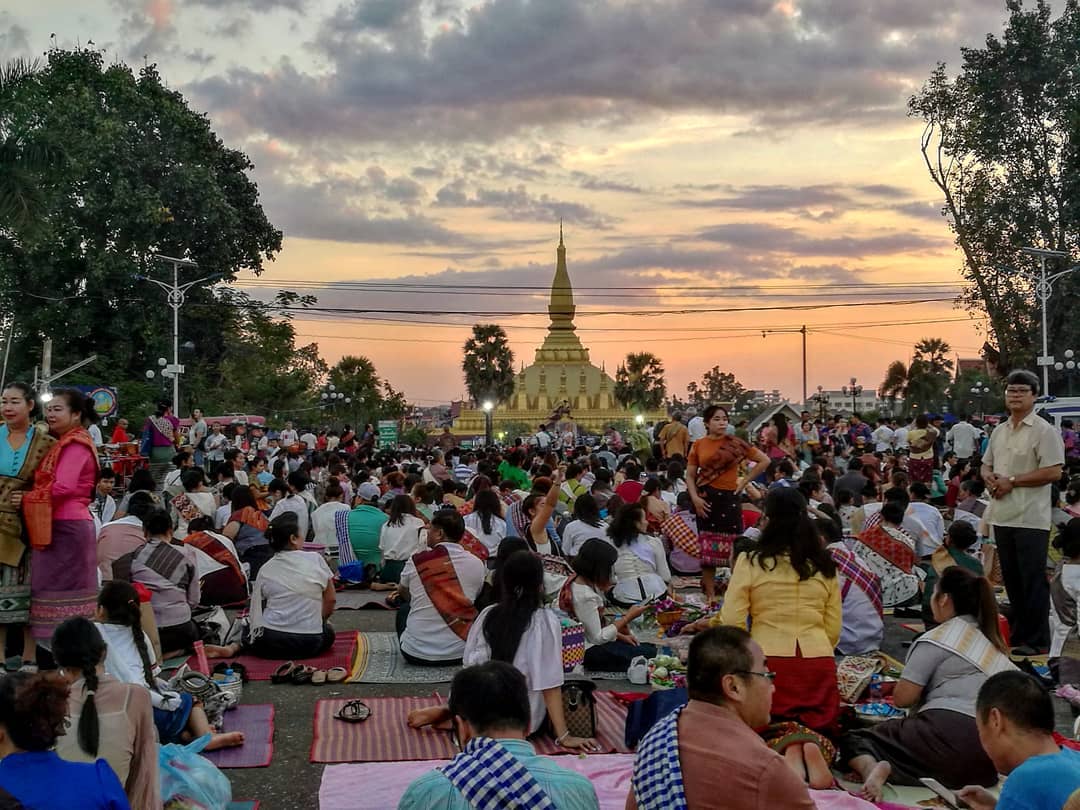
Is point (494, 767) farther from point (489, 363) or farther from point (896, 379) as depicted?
point (896, 379)

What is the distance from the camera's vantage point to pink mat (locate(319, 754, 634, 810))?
5.46 meters

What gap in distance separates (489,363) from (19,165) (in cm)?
4027

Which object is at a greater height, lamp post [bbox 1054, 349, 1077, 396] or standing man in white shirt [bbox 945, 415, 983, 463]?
lamp post [bbox 1054, 349, 1077, 396]

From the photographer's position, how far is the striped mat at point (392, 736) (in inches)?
244

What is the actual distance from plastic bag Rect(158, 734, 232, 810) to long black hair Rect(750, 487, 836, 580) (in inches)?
110

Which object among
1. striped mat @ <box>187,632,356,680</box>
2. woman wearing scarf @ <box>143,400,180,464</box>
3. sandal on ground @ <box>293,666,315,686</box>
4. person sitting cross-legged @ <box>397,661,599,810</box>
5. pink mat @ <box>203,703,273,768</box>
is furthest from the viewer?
woman wearing scarf @ <box>143,400,180,464</box>

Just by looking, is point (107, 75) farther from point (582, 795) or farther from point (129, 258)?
point (582, 795)

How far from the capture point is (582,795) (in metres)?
3.56

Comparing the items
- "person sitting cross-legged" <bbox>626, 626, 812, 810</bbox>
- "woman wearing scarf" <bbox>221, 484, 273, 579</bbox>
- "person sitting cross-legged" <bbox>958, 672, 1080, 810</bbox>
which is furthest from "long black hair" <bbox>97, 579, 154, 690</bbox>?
"woman wearing scarf" <bbox>221, 484, 273, 579</bbox>

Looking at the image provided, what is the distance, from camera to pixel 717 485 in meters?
10.5

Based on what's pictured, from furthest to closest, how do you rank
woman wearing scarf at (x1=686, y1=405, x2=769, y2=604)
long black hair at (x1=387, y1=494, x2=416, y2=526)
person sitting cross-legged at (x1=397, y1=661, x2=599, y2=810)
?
1. long black hair at (x1=387, y1=494, x2=416, y2=526)
2. woman wearing scarf at (x1=686, y1=405, x2=769, y2=604)
3. person sitting cross-legged at (x1=397, y1=661, x2=599, y2=810)

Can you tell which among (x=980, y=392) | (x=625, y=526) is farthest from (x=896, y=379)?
(x=625, y=526)

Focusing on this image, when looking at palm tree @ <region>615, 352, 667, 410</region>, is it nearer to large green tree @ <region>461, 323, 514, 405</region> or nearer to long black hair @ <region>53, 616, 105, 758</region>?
large green tree @ <region>461, 323, 514, 405</region>

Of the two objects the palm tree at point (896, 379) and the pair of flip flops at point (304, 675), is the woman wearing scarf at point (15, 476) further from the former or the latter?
Result: the palm tree at point (896, 379)
